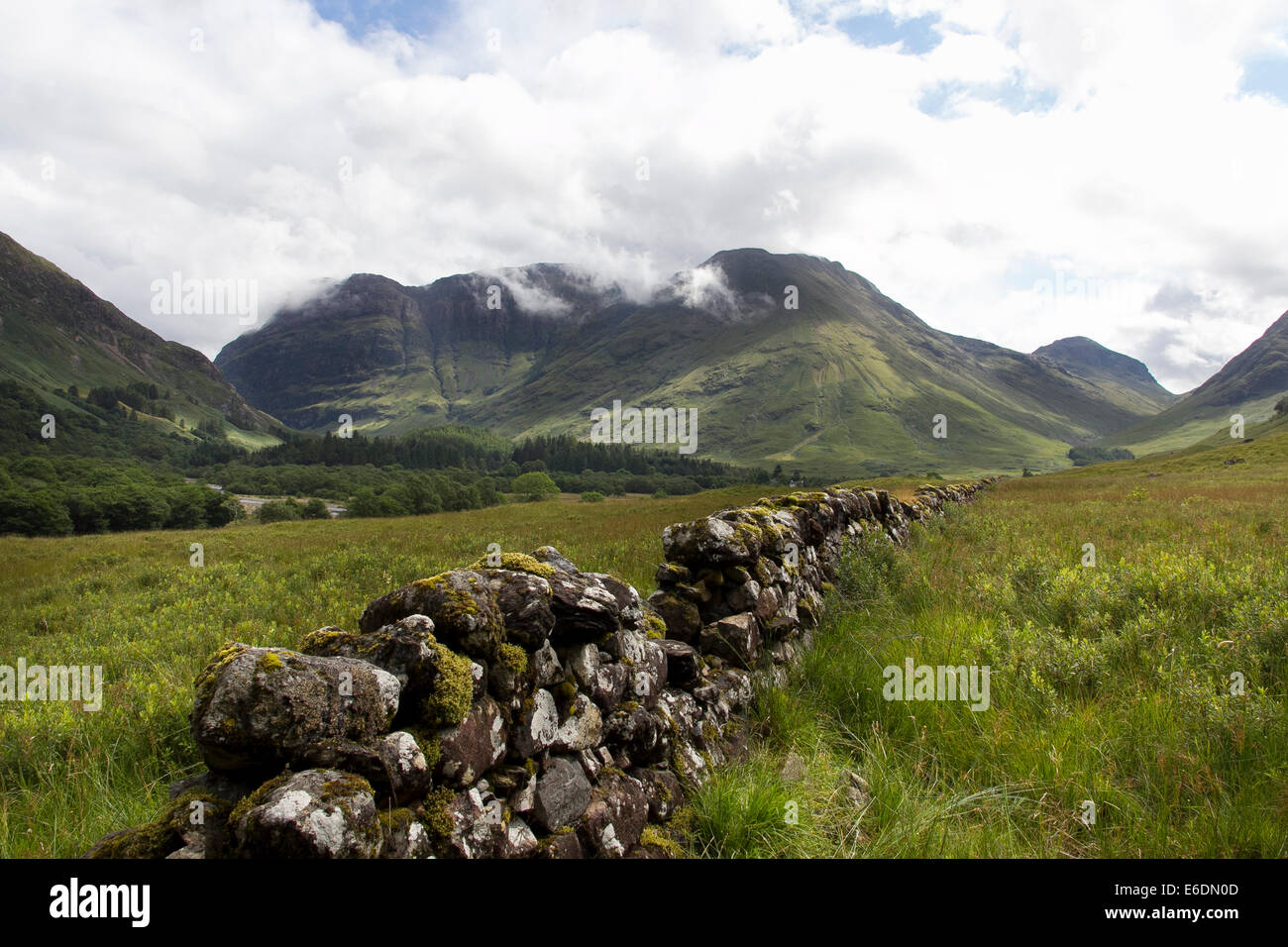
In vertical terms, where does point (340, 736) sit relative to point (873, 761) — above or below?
above

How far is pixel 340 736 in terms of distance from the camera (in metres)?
2.34

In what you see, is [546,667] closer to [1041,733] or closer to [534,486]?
[1041,733]

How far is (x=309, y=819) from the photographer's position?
192 centimetres

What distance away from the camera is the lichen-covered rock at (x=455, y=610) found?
2.93 m

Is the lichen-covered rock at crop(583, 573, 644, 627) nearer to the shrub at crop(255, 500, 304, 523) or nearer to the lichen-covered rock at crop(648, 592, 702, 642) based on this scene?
the lichen-covered rock at crop(648, 592, 702, 642)

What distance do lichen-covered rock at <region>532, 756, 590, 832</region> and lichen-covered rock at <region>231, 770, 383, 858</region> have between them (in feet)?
3.27

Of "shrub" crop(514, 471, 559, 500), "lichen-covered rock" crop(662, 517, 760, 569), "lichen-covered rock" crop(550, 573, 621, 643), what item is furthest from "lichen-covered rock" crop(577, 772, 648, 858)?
"shrub" crop(514, 471, 559, 500)

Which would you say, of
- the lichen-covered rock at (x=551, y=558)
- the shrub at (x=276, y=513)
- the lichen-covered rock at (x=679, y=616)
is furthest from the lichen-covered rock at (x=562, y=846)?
the shrub at (x=276, y=513)

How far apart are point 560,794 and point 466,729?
752 millimetres

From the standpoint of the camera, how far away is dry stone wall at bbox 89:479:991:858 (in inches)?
83.0
